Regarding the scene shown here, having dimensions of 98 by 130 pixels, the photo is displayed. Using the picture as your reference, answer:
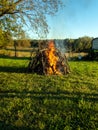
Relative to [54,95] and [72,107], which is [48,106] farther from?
[54,95]

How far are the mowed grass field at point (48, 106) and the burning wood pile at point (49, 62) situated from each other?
304cm

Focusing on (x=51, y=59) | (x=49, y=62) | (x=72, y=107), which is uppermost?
(x=51, y=59)

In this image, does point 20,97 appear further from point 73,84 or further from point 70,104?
point 73,84

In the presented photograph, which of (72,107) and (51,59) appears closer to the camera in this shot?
(72,107)

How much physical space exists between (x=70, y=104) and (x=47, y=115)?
3.42ft

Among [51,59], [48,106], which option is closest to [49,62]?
[51,59]

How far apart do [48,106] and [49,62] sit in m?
6.75

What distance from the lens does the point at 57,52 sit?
585 inches

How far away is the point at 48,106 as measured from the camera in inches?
299

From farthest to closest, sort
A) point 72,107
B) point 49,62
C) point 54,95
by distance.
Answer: point 49,62, point 54,95, point 72,107

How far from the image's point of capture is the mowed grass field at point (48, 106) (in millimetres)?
6422

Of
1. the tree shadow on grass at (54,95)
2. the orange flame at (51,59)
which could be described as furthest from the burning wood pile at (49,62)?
the tree shadow on grass at (54,95)

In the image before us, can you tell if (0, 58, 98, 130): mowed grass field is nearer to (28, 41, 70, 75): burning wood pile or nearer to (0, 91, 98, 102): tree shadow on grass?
(0, 91, 98, 102): tree shadow on grass

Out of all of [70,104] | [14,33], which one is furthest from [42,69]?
[70,104]
